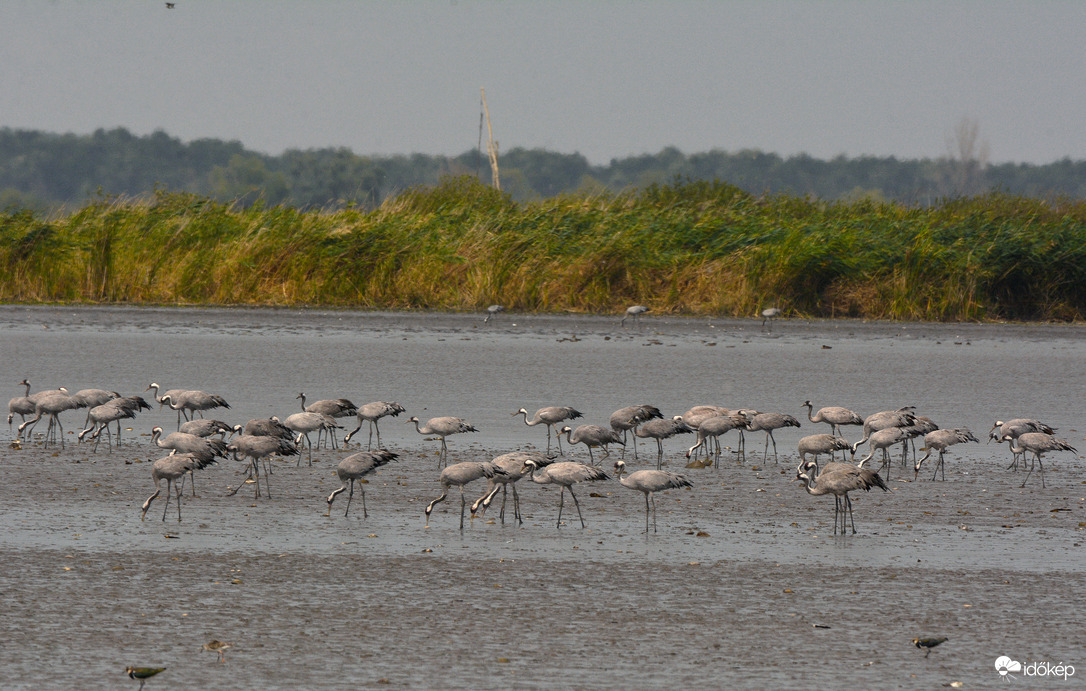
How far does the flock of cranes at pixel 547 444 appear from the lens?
10336mm

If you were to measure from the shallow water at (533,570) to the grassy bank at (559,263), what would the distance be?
12353 millimetres

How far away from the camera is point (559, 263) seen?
30.8 metres

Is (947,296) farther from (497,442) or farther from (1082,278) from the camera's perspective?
(497,442)

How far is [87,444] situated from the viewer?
13.8m

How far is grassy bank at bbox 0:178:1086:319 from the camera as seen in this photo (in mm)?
29797

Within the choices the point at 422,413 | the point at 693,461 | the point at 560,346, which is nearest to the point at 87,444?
the point at 422,413

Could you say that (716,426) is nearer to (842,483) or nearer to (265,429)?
(842,483)

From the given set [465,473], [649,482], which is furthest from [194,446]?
[649,482]

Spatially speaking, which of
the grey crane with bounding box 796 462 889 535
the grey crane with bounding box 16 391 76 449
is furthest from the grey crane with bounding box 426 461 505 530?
the grey crane with bounding box 16 391 76 449

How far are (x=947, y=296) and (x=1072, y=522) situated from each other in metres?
19.6

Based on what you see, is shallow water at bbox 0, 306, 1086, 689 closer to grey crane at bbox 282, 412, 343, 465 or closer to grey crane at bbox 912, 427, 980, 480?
grey crane at bbox 912, 427, 980, 480

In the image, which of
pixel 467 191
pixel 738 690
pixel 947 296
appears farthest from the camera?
pixel 467 191

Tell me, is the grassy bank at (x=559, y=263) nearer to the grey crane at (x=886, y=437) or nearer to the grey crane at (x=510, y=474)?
the grey crane at (x=886, y=437)

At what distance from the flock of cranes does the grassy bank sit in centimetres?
1499
